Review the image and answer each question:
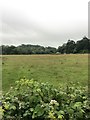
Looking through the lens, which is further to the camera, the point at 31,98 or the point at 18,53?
the point at 18,53

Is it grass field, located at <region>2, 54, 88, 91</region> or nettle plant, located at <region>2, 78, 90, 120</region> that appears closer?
nettle plant, located at <region>2, 78, 90, 120</region>

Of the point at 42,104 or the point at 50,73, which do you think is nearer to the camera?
the point at 42,104

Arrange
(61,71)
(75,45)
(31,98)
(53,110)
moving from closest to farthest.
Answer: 1. (53,110)
2. (31,98)
3. (61,71)
4. (75,45)

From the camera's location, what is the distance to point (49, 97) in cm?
449

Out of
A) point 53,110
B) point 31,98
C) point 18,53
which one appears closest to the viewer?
point 53,110

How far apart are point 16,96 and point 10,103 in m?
0.20

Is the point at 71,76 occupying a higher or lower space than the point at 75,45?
lower

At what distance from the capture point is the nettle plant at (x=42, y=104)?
4.14 metres

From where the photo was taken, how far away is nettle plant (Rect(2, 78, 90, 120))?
4143 millimetres

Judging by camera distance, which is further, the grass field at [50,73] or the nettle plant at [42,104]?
the grass field at [50,73]

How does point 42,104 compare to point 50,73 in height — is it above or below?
above

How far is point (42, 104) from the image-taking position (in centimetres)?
421

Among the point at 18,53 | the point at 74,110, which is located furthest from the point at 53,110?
the point at 18,53

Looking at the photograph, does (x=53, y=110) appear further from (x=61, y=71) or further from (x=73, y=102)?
(x=61, y=71)
